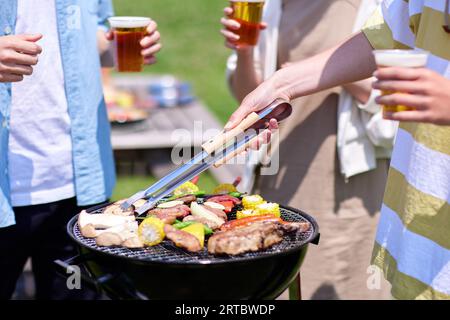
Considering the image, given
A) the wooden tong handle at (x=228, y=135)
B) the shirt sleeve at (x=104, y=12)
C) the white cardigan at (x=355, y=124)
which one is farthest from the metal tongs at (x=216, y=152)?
the shirt sleeve at (x=104, y=12)

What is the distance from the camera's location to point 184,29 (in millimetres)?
11297

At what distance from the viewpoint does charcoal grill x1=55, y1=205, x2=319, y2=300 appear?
2127 millimetres

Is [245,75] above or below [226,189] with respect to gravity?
above

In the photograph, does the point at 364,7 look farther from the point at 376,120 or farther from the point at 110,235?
the point at 110,235

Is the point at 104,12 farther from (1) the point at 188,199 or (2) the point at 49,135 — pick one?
(1) the point at 188,199

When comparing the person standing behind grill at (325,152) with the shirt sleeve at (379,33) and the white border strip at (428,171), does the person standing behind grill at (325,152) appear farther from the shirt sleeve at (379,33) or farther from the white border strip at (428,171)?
the white border strip at (428,171)

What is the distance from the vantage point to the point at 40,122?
3.06m

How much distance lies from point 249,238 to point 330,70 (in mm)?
692

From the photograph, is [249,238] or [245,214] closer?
[249,238]

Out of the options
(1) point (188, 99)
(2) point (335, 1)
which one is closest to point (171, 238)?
(2) point (335, 1)

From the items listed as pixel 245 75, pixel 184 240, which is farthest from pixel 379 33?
pixel 245 75

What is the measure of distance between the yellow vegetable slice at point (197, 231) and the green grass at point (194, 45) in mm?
5536

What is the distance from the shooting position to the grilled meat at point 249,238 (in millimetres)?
2188

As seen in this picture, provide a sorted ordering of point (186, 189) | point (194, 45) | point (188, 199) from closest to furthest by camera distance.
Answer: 1. point (188, 199)
2. point (186, 189)
3. point (194, 45)
